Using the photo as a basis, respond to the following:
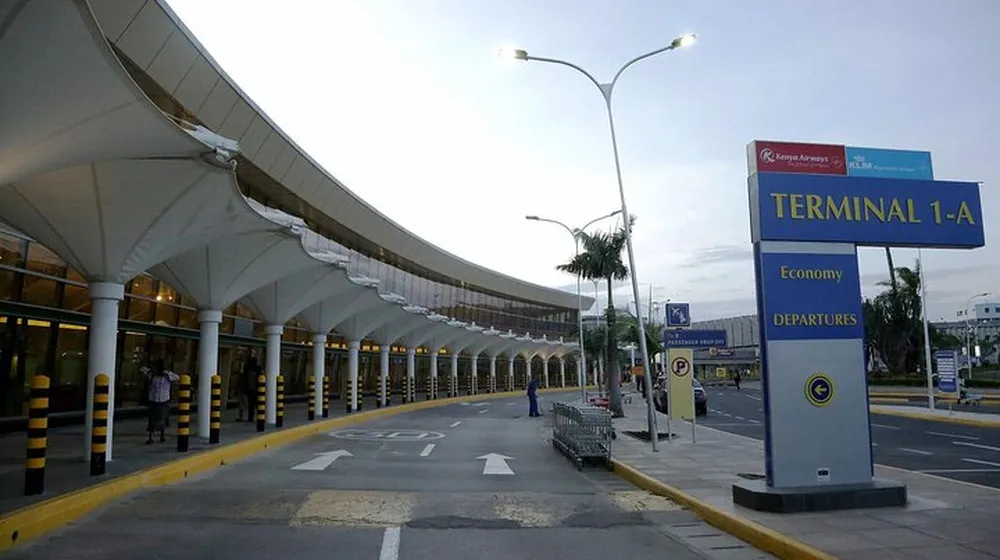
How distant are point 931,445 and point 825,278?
38.3ft

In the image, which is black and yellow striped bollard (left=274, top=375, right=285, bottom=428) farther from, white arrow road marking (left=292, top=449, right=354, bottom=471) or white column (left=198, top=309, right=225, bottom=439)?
white arrow road marking (left=292, top=449, right=354, bottom=471)

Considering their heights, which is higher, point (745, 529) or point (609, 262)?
point (609, 262)

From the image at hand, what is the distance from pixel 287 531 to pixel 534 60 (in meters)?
11.9

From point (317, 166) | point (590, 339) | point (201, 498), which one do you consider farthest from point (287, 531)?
point (590, 339)

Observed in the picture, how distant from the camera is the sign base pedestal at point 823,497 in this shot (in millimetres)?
8781

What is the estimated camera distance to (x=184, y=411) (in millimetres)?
13727

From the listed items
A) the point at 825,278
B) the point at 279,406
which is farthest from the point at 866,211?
the point at 279,406

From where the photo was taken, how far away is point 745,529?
8.12 meters

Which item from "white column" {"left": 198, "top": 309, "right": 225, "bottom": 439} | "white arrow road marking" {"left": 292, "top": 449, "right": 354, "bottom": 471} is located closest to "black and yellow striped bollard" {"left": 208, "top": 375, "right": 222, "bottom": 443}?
"white column" {"left": 198, "top": 309, "right": 225, "bottom": 439}

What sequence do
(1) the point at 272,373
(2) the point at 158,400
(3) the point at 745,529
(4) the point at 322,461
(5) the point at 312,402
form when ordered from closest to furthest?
(3) the point at 745,529 < (4) the point at 322,461 < (2) the point at 158,400 < (1) the point at 272,373 < (5) the point at 312,402

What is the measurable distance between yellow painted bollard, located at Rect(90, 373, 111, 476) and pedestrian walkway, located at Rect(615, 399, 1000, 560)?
875 cm

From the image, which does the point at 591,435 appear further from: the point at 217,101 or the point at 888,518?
the point at 217,101

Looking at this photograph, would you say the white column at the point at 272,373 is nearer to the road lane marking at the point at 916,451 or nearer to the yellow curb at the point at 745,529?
Answer: the yellow curb at the point at 745,529

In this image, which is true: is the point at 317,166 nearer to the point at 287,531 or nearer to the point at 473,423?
the point at 473,423
